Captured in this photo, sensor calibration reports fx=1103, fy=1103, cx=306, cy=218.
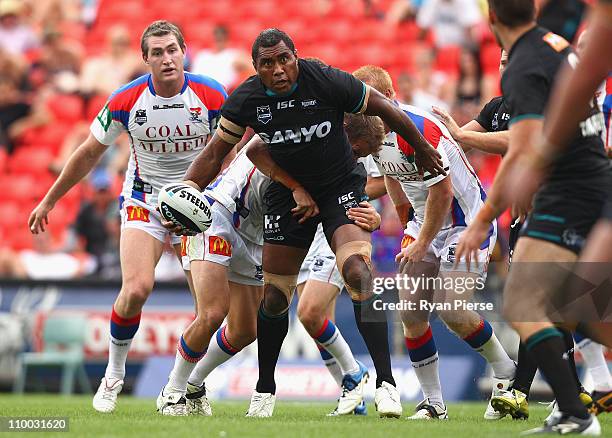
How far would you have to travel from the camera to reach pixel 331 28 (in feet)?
65.0

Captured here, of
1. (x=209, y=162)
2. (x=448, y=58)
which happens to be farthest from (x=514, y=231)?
(x=448, y=58)

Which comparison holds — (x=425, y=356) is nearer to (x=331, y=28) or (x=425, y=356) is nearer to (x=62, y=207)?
(x=62, y=207)

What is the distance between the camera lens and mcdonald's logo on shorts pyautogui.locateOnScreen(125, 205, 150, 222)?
29.5 feet

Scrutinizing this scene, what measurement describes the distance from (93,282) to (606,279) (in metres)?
8.55

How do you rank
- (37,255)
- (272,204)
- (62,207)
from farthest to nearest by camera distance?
(62,207), (37,255), (272,204)

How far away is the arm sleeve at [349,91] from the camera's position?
25.4 ft

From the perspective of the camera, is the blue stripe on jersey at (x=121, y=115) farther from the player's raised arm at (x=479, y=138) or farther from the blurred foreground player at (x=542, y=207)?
the blurred foreground player at (x=542, y=207)

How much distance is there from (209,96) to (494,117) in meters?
2.31

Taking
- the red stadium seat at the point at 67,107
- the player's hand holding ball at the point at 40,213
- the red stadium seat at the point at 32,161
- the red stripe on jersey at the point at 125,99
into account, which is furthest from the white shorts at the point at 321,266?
the red stadium seat at the point at 67,107

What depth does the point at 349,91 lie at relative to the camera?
7723 mm

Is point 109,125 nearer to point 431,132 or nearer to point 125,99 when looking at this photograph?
point 125,99

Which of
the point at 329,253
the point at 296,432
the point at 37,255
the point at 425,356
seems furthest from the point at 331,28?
the point at 296,432

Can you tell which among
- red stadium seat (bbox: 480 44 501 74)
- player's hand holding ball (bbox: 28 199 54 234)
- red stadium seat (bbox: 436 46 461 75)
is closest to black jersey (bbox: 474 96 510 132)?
player's hand holding ball (bbox: 28 199 54 234)

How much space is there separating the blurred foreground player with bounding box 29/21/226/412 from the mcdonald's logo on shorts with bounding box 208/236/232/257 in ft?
1.94
